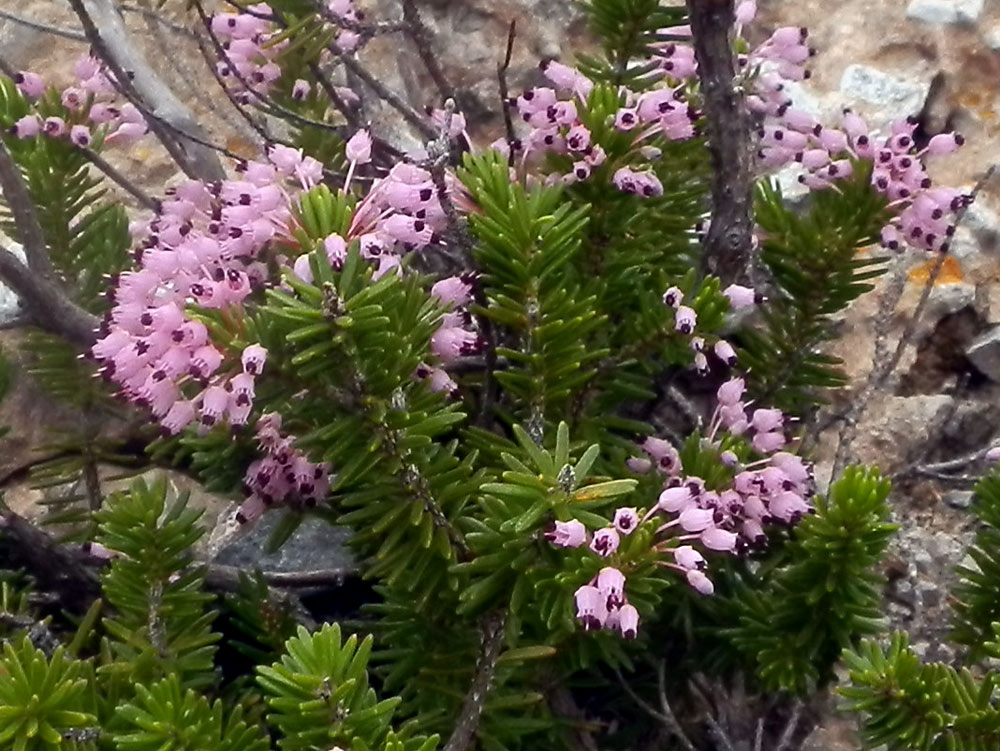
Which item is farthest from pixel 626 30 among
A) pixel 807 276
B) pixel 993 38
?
pixel 993 38

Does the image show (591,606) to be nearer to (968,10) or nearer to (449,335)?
(449,335)

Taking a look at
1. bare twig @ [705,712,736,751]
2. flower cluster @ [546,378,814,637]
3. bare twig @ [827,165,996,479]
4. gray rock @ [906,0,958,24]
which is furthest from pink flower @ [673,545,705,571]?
gray rock @ [906,0,958,24]

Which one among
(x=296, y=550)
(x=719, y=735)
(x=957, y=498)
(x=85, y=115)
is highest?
(x=85, y=115)

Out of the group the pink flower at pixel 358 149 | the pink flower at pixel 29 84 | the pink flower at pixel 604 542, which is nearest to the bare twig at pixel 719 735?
the pink flower at pixel 604 542

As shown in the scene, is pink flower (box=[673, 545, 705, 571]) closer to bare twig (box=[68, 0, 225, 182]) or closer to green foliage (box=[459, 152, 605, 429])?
green foliage (box=[459, 152, 605, 429])

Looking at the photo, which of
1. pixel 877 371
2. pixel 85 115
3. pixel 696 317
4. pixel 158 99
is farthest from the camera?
pixel 158 99

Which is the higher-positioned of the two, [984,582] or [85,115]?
[85,115]

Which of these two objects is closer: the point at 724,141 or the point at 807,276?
the point at 724,141
